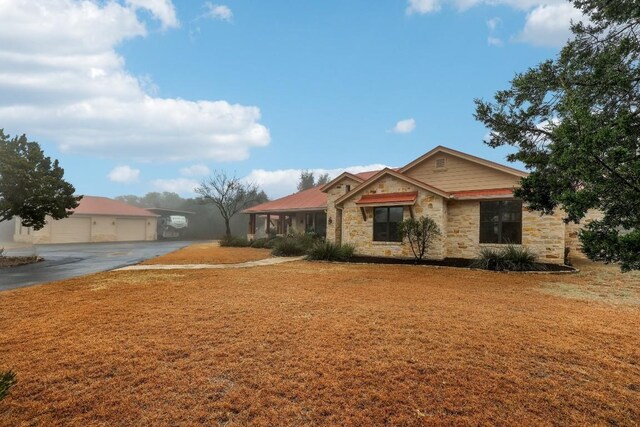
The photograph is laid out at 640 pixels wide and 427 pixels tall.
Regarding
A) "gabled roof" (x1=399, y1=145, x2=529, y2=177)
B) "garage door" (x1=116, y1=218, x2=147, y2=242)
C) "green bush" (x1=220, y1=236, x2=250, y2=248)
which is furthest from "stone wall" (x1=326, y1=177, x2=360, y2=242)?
"garage door" (x1=116, y1=218, x2=147, y2=242)

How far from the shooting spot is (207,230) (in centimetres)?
4472

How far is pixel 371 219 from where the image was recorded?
15.6m

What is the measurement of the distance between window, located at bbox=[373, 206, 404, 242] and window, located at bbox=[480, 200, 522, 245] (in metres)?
3.52

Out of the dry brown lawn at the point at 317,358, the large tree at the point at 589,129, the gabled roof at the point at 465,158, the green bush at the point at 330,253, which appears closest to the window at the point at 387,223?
the green bush at the point at 330,253

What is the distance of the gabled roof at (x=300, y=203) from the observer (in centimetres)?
2350

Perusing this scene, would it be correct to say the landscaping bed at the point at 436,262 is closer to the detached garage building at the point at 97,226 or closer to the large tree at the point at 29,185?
the large tree at the point at 29,185

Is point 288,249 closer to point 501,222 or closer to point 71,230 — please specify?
point 501,222

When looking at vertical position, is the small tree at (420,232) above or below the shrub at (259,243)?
above

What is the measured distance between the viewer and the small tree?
13797mm

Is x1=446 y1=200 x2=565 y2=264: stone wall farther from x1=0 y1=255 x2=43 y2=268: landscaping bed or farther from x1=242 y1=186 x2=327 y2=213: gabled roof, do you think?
x1=0 y1=255 x2=43 y2=268: landscaping bed

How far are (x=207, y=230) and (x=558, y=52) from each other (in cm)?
4389

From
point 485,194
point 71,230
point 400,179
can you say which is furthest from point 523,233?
point 71,230

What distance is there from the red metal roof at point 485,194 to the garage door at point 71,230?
33051mm

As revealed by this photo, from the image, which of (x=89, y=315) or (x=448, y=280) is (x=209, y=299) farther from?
(x=448, y=280)
